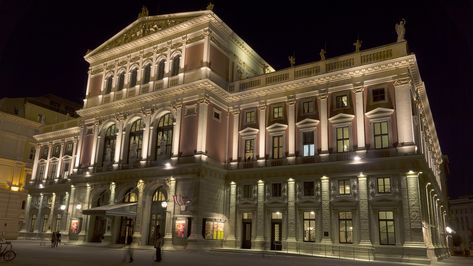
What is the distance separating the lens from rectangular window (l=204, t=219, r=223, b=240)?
34000 mm

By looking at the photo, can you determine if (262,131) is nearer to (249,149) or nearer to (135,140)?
(249,149)

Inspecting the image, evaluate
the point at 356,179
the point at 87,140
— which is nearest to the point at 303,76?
the point at 356,179

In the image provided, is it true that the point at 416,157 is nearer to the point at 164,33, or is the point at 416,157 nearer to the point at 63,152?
the point at 164,33

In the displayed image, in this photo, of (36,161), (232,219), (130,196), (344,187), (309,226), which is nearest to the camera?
(344,187)

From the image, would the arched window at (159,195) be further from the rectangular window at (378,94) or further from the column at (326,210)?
the rectangular window at (378,94)

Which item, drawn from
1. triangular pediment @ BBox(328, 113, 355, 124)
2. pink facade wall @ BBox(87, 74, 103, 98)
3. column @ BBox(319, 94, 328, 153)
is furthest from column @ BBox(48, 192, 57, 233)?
triangular pediment @ BBox(328, 113, 355, 124)

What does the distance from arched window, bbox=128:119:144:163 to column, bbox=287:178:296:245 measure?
1574 cm

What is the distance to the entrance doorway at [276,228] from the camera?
33.5 meters

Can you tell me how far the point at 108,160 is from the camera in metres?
42.5

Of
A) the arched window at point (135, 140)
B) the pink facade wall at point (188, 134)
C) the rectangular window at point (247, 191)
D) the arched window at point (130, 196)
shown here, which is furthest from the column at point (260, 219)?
the arched window at point (135, 140)

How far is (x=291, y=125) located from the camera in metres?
35.6

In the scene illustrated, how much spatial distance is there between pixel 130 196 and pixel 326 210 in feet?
62.2

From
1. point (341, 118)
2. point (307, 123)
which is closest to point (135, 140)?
point (307, 123)

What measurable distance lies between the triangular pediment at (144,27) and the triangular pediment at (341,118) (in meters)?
15.9
